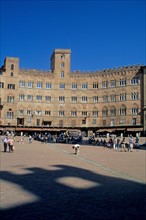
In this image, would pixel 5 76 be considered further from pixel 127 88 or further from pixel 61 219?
pixel 61 219

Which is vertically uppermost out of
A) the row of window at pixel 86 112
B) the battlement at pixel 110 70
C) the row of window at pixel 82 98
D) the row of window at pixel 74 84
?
the battlement at pixel 110 70

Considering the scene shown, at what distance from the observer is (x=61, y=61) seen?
258 ft

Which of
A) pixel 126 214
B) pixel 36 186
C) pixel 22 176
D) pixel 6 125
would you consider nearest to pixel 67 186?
pixel 36 186

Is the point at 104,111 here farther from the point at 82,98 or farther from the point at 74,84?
the point at 74,84

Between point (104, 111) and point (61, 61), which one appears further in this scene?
point (61, 61)

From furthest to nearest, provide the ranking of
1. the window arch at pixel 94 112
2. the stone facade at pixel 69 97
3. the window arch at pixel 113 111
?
1. the window arch at pixel 94 112
2. the window arch at pixel 113 111
3. the stone facade at pixel 69 97

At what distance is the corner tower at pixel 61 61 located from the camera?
77.8 m

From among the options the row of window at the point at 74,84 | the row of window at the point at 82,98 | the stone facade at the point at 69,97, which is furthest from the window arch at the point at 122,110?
the row of window at the point at 74,84

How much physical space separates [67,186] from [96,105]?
64.6m

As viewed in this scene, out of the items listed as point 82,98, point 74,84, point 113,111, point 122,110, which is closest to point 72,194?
point 122,110

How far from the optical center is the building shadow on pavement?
8.08 metres

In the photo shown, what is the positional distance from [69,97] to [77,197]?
66969 millimetres

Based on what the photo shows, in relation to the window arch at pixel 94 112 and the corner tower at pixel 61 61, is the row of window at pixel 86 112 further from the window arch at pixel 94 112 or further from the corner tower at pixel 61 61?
the corner tower at pixel 61 61

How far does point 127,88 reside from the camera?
73.2m
